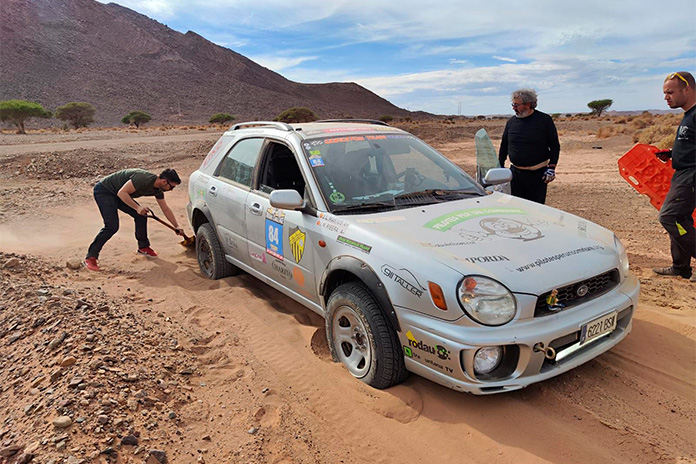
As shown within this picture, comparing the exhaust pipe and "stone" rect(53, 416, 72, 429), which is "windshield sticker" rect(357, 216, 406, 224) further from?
"stone" rect(53, 416, 72, 429)

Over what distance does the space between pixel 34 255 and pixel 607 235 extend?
23.3 ft

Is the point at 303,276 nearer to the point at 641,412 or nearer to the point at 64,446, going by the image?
the point at 64,446

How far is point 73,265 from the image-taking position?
6.59m

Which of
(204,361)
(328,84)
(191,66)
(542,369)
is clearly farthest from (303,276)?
(328,84)

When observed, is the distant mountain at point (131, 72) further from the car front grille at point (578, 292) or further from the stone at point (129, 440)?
the car front grille at point (578, 292)

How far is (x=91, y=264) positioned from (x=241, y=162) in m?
2.86

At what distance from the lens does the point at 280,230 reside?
4.36 m

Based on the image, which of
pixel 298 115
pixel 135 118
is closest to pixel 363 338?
pixel 298 115

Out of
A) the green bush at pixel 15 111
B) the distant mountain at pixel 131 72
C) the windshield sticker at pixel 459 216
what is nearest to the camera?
the windshield sticker at pixel 459 216

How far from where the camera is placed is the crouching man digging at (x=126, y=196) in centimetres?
661

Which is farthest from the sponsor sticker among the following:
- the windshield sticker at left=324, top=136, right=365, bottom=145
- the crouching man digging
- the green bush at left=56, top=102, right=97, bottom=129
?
the green bush at left=56, top=102, right=97, bottom=129

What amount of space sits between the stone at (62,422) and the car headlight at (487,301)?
238cm

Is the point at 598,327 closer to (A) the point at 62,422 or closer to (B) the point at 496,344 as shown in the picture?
(B) the point at 496,344

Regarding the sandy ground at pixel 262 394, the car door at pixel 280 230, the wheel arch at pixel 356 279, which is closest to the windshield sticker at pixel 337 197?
the car door at pixel 280 230
